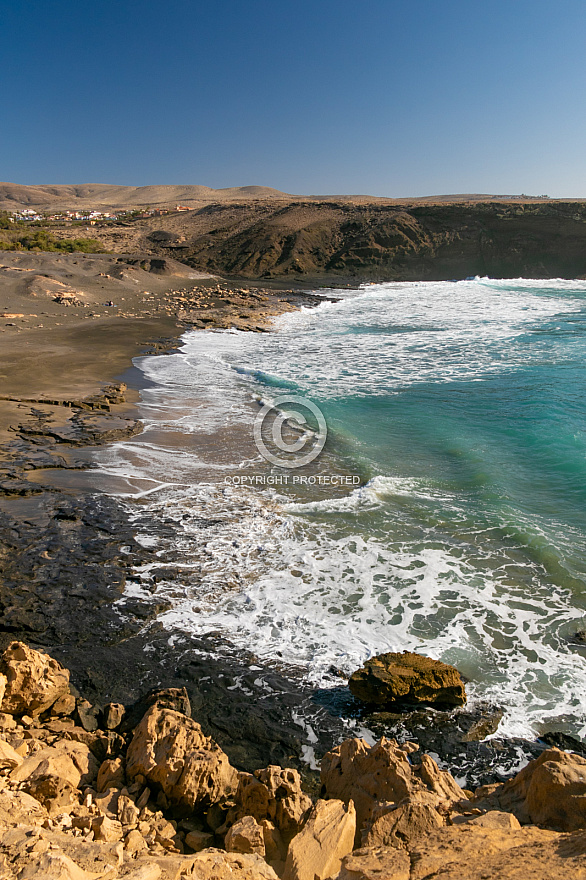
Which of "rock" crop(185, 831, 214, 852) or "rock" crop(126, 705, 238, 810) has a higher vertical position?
"rock" crop(126, 705, 238, 810)

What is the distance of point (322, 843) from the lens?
2.88m

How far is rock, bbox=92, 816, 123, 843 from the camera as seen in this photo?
9.17ft

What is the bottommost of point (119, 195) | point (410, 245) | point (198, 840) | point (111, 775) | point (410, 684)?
point (410, 684)

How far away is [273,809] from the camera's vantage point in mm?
3262

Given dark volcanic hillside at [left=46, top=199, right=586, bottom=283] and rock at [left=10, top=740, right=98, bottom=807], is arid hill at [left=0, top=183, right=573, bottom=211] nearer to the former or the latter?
dark volcanic hillside at [left=46, top=199, right=586, bottom=283]

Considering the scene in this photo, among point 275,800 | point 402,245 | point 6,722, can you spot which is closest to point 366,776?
point 275,800

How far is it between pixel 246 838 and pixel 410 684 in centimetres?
217

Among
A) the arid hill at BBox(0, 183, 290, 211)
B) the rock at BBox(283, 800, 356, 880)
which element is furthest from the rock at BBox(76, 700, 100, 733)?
the arid hill at BBox(0, 183, 290, 211)

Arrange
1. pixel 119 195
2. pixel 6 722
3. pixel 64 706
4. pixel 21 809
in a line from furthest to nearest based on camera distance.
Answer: pixel 119 195, pixel 64 706, pixel 6 722, pixel 21 809

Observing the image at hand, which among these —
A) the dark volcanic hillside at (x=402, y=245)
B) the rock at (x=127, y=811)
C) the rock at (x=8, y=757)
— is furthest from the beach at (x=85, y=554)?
the dark volcanic hillside at (x=402, y=245)

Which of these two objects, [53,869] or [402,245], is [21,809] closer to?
[53,869]

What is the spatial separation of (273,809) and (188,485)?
19.8 feet

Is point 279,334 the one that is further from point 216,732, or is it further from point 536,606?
point 216,732
